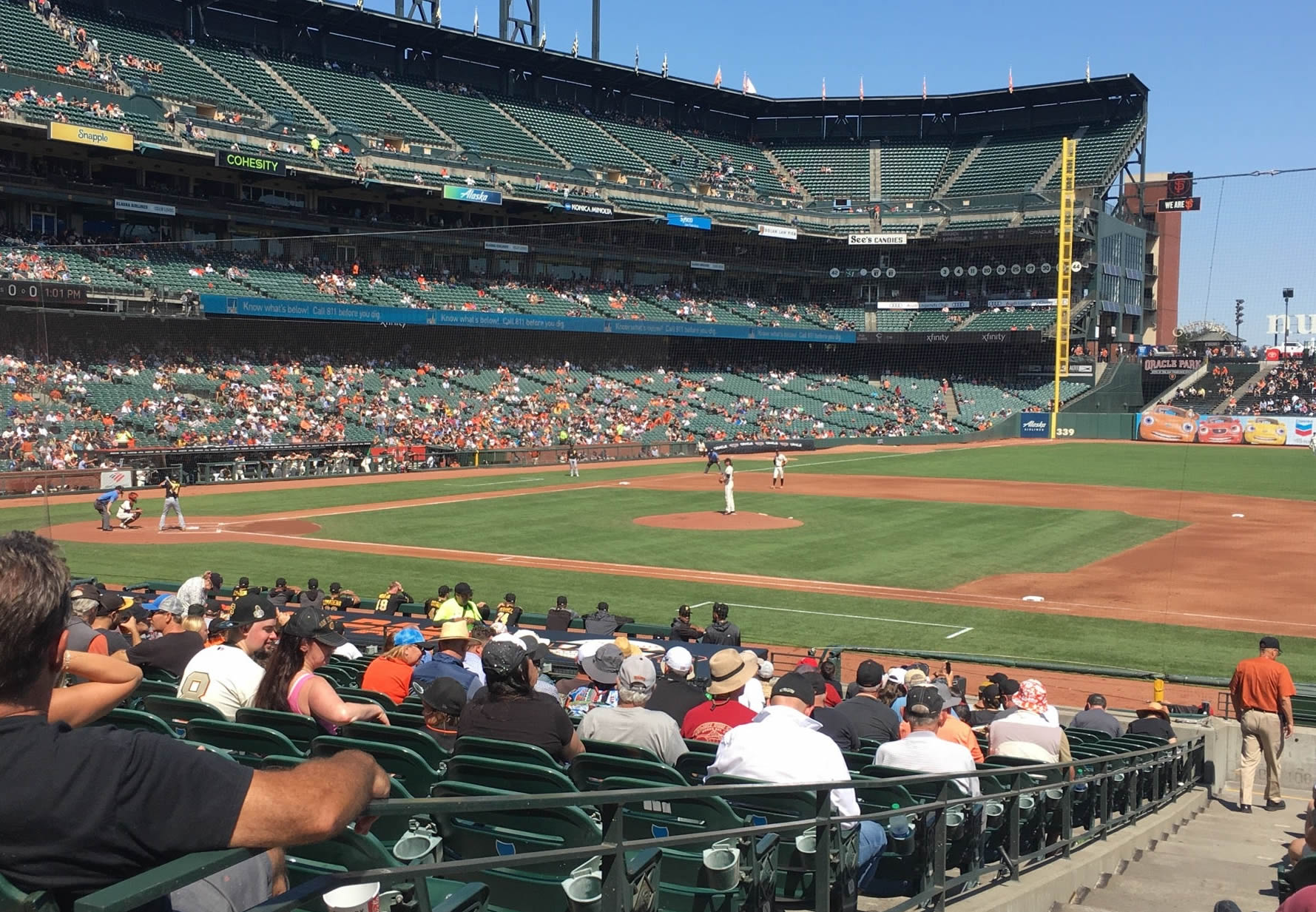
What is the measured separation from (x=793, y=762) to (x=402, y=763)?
1.78 metres

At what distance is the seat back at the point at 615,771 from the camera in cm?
455

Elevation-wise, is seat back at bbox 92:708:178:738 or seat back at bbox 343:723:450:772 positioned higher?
seat back at bbox 92:708:178:738

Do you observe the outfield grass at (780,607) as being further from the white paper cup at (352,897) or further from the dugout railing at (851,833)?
the white paper cup at (352,897)

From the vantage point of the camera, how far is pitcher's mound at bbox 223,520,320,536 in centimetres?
2784

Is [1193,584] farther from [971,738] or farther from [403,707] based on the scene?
[403,707]

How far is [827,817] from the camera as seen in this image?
4.37 metres

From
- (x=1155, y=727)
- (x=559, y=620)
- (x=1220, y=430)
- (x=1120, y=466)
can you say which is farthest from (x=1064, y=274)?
(x=1155, y=727)

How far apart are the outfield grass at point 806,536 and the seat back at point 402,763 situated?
18744 mm

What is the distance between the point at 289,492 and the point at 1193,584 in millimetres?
26872

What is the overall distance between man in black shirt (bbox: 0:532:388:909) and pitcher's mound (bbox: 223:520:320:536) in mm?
26449

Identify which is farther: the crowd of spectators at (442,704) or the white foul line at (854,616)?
the white foul line at (854,616)

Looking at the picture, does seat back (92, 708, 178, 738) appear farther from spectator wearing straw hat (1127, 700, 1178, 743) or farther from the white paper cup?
spectator wearing straw hat (1127, 700, 1178, 743)

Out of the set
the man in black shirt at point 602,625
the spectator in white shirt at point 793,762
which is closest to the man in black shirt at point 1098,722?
the man in black shirt at point 602,625

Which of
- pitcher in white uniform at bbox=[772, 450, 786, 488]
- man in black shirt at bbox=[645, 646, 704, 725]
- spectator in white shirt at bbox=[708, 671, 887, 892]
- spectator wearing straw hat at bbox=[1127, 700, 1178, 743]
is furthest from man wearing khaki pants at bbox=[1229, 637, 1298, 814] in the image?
pitcher in white uniform at bbox=[772, 450, 786, 488]
